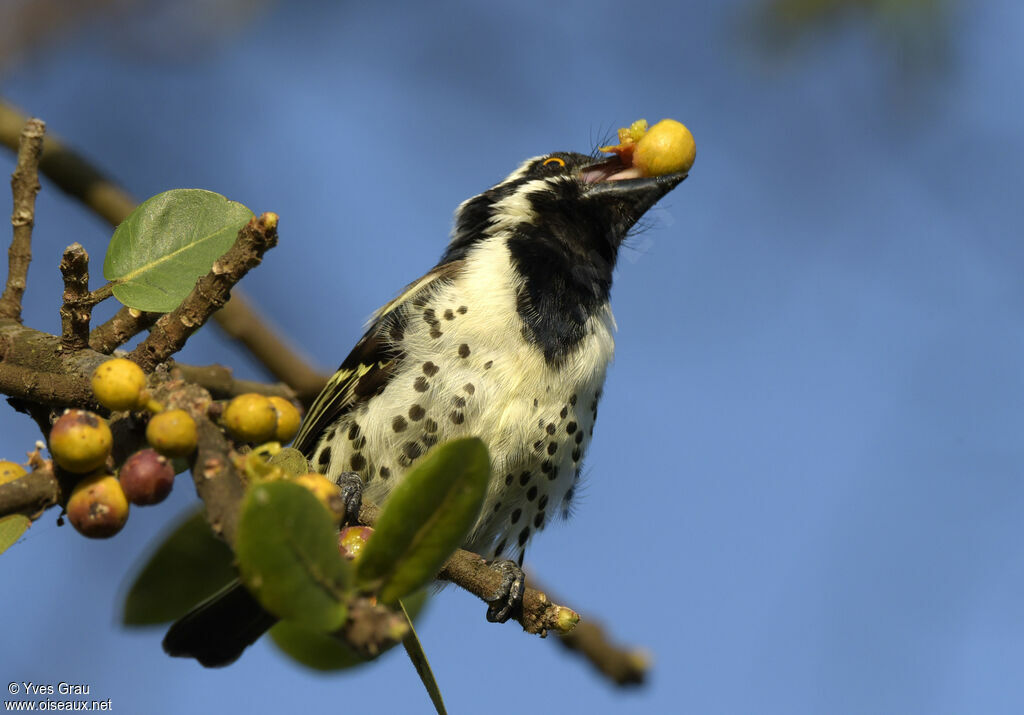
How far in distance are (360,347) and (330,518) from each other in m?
2.52

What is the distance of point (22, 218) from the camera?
242 cm

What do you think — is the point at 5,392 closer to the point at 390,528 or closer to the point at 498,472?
the point at 390,528

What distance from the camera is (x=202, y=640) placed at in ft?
8.77

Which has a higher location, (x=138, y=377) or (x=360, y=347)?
(x=360, y=347)

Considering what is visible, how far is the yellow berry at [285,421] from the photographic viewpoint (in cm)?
169

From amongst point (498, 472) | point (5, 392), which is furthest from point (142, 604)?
point (498, 472)

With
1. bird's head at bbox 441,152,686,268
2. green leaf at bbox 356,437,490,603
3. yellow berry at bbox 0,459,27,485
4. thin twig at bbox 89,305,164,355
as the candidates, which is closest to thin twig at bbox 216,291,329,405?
bird's head at bbox 441,152,686,268

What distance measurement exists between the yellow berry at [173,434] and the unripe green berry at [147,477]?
58mm

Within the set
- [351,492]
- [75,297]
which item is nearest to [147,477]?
[75,297]

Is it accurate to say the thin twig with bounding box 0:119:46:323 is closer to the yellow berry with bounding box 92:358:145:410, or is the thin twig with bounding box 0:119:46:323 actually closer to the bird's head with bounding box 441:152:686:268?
the yellow berry with bounding box 92:358:145:410

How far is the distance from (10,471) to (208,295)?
0.46 m

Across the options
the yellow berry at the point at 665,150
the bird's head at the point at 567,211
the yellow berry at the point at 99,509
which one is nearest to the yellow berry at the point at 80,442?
the yellow berry at the point at 99,509

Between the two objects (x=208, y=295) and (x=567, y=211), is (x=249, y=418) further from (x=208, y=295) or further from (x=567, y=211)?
(x=567, y=211)

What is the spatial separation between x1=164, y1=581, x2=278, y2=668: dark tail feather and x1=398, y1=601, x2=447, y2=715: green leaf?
31.8 inches
